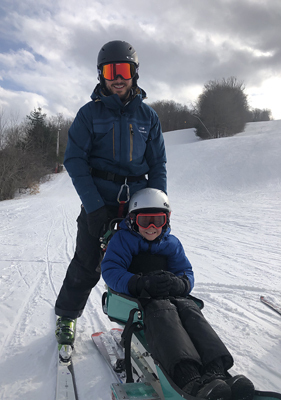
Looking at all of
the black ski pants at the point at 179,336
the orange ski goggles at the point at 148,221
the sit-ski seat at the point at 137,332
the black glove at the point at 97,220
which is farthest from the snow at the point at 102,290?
the orange ski goggles at the point at 148,221

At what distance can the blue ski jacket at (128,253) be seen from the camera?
7.13 ft

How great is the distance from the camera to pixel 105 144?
98.1 inches

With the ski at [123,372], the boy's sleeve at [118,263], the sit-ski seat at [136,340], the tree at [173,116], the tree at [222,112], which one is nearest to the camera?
the sit-ski seat at [136,340]

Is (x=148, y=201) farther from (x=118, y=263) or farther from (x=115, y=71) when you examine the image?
(x=115, y=71)

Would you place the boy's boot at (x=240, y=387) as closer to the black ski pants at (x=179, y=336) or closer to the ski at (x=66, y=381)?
the black ski pants at (x=179, y=336)

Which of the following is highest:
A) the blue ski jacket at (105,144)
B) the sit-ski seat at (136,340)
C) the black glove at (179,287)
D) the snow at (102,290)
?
the blue ski jacket at (105,144)

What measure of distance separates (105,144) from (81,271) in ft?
3.79

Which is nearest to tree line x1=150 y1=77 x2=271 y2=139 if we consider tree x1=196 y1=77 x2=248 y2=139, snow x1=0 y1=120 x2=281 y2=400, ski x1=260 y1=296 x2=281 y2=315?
tree x1=196 y1=77 x2=248 y2=139

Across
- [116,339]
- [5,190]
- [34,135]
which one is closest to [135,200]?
[116,339]

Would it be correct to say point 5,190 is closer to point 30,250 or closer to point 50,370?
point 30,250

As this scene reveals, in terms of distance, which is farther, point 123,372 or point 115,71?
point 115,71

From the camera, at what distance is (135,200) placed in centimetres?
248

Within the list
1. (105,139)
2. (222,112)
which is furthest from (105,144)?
(222,112)

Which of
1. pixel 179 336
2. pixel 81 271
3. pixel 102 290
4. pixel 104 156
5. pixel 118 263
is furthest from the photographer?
pixel 102 290
